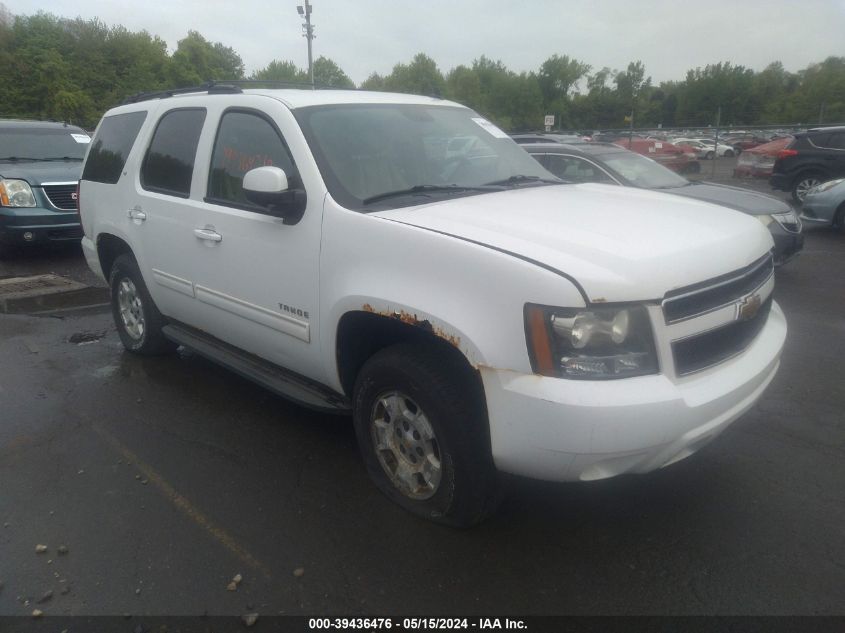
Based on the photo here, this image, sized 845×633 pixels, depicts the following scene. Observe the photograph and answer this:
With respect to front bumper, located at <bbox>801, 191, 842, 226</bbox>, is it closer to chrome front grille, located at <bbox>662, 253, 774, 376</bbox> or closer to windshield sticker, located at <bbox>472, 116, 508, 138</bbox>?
windshield sticker, located at <bbox>472, 116, 508, 138</bbox>

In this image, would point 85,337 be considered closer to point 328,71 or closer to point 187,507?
point 187,507

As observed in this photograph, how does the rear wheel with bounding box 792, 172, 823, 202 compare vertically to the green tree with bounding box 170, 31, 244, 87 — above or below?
below

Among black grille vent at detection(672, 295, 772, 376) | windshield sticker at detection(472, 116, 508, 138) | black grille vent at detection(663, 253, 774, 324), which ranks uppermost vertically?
windshield sticker at detection(472, 116, 508, 138)

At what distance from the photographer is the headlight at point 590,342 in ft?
7.93

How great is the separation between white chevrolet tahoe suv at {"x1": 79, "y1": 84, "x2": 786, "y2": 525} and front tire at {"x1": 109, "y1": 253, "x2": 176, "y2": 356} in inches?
16.3

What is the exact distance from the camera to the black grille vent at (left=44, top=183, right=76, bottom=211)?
912cm

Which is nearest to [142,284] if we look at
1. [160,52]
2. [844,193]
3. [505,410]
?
[505,410]

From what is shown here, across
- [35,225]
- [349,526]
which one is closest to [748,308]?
[349,526]

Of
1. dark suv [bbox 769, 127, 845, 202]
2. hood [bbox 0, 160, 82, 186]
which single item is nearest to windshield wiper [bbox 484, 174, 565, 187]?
hood [bbox 0, 160, 82, 186]

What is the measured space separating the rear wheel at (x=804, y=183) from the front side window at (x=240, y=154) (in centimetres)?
1322

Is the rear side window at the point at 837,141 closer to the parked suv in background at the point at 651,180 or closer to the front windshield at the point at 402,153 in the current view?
the parked suv in background at the point at 651,180

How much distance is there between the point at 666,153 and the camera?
76.5 ft

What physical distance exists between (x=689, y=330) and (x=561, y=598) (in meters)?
1.16

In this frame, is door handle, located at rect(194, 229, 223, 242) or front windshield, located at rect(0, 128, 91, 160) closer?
door handle, located at rect(194, 229, 223, 242)
